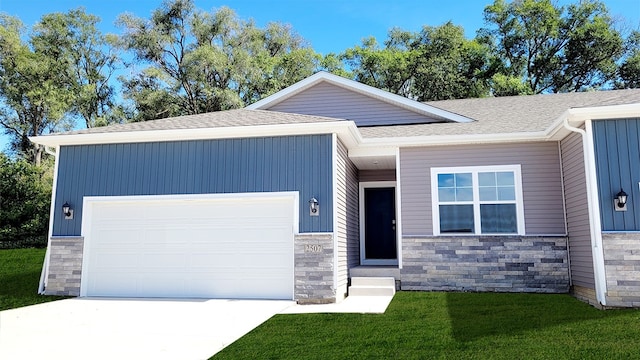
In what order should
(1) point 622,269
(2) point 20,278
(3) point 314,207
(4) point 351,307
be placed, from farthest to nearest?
(2) point 20,278 → (3) point 314,207 → (4) point 351,307 → (1) point 622,269

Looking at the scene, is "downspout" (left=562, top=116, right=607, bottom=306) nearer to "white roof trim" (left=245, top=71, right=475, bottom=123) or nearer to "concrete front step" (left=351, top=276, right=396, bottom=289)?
"concrete front step" (left=351, top=276, right=396, bottom=289)

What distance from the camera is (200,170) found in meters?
8.87

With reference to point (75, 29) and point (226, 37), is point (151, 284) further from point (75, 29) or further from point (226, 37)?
point (75, 29)

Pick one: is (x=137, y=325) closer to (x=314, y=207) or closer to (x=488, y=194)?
(x=314, y=207)

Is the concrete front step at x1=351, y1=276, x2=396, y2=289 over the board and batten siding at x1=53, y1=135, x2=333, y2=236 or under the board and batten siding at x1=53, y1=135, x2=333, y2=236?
under

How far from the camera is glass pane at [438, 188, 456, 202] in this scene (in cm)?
923

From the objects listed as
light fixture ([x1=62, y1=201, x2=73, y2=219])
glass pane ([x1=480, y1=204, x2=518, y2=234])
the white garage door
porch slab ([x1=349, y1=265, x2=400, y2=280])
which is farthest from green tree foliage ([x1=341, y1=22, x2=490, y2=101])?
light fixture ([x1=62, y1=201, x2=73, y2=219])

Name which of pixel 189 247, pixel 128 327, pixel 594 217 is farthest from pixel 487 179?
pixel 128 327

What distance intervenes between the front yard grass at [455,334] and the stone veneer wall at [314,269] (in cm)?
122

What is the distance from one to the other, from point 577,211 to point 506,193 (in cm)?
131

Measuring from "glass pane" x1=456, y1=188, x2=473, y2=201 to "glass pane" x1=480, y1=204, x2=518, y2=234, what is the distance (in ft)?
0.96

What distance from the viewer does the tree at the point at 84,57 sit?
2516cm

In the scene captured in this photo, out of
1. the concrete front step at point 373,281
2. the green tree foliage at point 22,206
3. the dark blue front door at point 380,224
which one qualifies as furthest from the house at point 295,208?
the green tree foliage at point 22,206

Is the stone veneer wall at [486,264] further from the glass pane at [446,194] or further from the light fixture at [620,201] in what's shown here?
the light fixture at [620,201]
